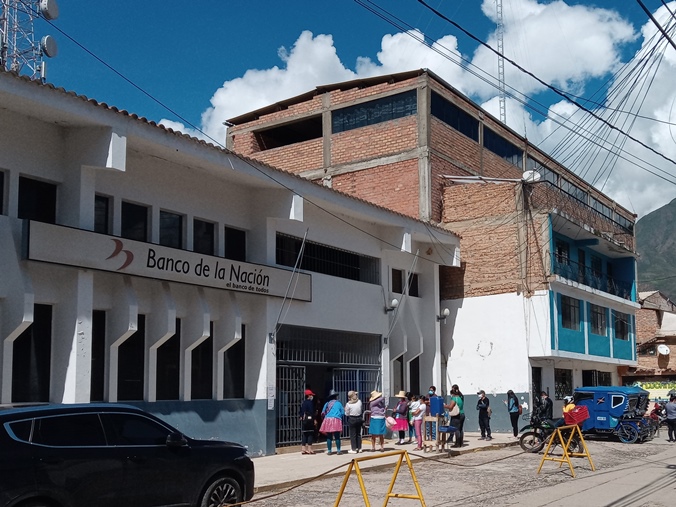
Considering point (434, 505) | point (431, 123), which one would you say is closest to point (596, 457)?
point (434, 505)

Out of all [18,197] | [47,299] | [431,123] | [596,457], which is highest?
[431,123]

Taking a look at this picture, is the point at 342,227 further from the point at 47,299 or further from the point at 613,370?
the point at 613,370

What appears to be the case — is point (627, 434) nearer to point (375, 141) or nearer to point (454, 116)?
point (454, 116)

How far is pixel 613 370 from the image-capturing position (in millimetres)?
37812

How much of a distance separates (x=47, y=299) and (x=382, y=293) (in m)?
11.9

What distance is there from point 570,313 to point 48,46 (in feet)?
68.7

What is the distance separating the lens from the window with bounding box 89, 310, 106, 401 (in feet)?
50.1

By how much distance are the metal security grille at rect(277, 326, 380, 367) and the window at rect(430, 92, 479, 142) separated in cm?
977

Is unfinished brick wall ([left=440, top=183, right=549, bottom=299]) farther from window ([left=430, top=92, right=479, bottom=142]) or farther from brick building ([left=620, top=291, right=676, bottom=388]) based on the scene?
brick building ([left=620, top=291, right=676, bottom=388])

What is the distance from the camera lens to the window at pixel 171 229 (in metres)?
17.4

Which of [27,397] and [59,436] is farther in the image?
[27,397]

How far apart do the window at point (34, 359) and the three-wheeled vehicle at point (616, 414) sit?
1777 cm

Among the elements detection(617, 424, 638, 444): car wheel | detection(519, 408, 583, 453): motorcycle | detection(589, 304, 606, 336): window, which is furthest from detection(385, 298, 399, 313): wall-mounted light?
detection(589, 304, 606, 336): window

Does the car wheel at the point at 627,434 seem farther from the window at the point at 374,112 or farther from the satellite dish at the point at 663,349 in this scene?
the satellite dish at the point at 663,349
